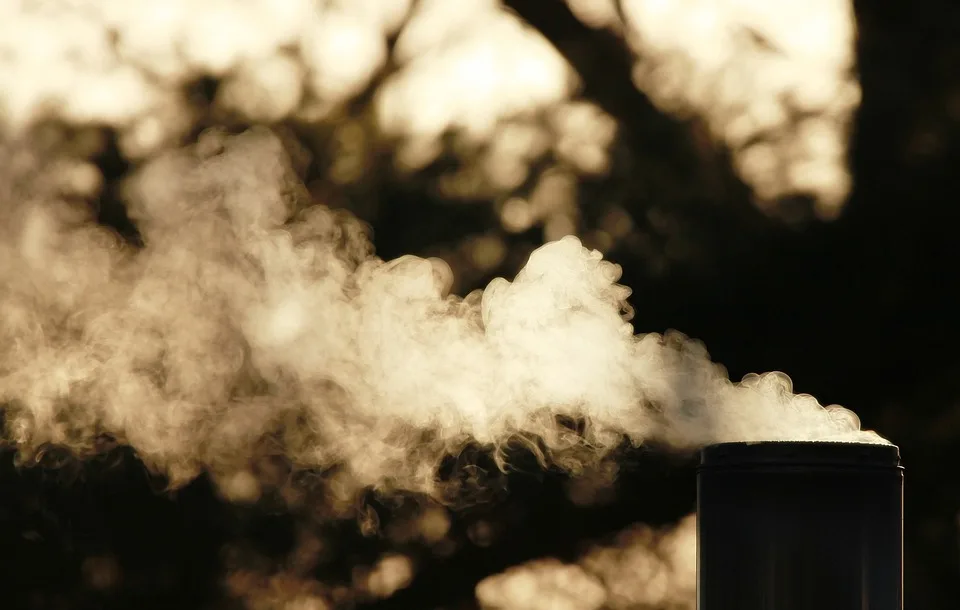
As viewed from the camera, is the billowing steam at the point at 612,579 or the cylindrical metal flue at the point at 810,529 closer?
the cylindrical metal flue at the point at 810,529

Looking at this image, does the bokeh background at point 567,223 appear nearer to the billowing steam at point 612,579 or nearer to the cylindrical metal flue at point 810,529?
the billowing steam at point 612,579

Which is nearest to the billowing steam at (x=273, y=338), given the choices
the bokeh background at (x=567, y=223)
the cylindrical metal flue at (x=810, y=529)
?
the bokeh background at (x=567, y=223)

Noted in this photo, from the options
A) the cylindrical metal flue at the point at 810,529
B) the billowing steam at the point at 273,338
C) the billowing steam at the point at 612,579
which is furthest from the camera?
the billowing steam at the point at 612,579

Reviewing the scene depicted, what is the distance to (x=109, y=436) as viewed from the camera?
19.9ft

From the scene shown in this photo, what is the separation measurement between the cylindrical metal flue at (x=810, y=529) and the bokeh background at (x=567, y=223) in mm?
2424

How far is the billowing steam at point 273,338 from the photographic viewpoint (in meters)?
4.86

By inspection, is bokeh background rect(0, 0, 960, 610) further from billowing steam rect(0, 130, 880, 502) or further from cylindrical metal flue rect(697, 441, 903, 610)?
cylindrical metal flue rect(697, 441, 903, 610)

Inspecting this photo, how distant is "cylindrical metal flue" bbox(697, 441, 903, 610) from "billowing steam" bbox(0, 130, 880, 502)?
5.37ft

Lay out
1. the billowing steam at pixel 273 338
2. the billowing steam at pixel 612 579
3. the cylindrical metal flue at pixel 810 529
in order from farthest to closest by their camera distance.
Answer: the billowing steam at pixel 612 579, the billowing steam at pixel 273 338, the cylindrical metal flue at pixel 810 529

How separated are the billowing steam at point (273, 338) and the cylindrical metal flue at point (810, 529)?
64.5 inches

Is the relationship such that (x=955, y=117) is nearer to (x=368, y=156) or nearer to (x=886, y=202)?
(x=886, y=202)

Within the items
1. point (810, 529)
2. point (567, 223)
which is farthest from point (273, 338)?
point (810, 529)

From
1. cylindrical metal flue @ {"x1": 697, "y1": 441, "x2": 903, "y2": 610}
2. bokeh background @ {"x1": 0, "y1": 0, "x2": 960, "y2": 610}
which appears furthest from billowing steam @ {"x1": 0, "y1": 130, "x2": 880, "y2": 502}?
cylindrical metal flue @ {"x1": 697, "y1": 441, "x2": 903, "y2": 610}

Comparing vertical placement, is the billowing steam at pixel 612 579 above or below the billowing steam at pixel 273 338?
below
